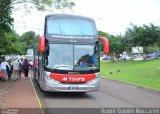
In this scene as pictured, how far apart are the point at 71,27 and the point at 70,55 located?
1493mm

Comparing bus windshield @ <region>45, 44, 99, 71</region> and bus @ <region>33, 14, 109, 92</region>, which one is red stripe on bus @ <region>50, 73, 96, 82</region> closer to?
bus @ <region>33, 14, 109, 92</region>

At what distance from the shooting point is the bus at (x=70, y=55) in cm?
2031

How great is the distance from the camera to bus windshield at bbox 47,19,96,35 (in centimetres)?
2102

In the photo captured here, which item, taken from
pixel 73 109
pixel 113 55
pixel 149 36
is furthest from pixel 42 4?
pixel 113 55

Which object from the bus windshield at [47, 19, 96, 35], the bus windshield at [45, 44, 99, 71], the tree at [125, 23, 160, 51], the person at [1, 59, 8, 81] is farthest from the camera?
the tree at [125, 23, 160, 51]

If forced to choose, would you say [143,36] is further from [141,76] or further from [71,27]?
[71,27]

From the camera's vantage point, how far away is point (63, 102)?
18.9 metres

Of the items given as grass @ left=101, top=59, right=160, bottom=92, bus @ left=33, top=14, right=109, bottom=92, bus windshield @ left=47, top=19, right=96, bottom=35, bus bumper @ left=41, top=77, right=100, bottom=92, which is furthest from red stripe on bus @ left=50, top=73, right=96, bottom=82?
grass @ left=101, top=59, right=160, bottom=92

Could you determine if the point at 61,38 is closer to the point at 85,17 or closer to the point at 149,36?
the point at 85,17

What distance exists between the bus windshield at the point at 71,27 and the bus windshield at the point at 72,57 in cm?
68

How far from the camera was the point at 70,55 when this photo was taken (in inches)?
813

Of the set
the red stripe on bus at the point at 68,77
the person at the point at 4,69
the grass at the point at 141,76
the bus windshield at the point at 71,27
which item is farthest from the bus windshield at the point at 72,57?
the person at the point at 4,69

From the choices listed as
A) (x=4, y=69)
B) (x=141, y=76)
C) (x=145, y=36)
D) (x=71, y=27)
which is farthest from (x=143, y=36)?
(x=71, y=27)

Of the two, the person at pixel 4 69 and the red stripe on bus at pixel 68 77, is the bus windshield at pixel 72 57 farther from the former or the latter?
the person at pixel 4 69
